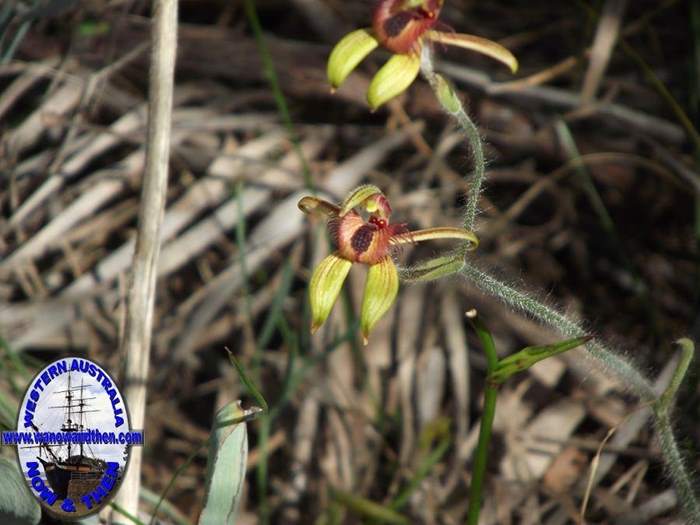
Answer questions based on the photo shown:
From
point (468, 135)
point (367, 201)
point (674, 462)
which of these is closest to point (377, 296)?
point (367, 201)

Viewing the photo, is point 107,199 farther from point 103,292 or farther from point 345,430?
point 345,430

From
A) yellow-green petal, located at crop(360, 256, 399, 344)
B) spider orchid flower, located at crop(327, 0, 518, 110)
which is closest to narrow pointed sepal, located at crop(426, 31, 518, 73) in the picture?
spider orchid flower, located at crop(327, 0, 518, 110)

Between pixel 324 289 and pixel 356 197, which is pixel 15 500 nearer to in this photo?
pixel 324 289

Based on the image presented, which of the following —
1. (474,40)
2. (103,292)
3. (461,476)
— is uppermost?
(474,40)

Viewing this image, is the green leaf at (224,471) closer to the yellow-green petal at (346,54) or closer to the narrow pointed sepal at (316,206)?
the narrow pointed sepal at (316,206)

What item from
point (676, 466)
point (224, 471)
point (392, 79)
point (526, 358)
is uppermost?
point (392, 79)

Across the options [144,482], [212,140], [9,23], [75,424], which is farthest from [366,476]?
[9,23]

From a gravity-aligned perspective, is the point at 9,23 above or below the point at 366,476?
above

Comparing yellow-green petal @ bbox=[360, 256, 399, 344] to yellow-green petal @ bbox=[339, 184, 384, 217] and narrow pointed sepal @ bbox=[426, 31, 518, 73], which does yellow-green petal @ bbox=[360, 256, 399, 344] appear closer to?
yellow-green petal @ bbox=[339, 184, 384, 217]
